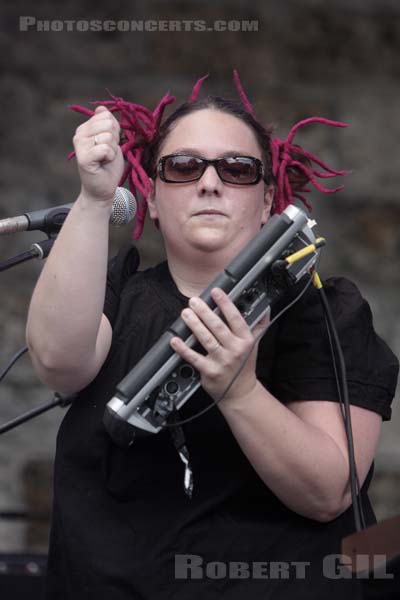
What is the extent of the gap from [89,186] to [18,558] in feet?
4.14

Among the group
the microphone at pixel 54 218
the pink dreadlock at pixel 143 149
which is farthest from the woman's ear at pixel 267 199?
the microphone at pixel 54 218

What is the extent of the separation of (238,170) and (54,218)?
0.29m

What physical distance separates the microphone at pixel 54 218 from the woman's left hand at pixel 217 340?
239mm

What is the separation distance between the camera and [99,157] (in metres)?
1.47

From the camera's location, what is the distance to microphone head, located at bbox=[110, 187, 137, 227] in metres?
1.64

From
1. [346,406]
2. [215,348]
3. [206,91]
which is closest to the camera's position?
[215,348]

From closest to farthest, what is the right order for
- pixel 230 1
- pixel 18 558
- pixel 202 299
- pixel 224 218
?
pixel 202 299
pixel 224 218
pixel 18 558
pixel 230 1

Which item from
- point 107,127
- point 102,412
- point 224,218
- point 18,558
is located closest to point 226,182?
point 224,218

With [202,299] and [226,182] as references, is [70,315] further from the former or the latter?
[226,182]

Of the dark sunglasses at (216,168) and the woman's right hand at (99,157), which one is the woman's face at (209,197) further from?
the woman's right hand at (99,157)

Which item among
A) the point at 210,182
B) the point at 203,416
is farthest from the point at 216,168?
the point at 203,416

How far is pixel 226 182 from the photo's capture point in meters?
1.67

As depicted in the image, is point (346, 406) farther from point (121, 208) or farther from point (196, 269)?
point (121, 208)

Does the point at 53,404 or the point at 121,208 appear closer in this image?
the point at 121,208
